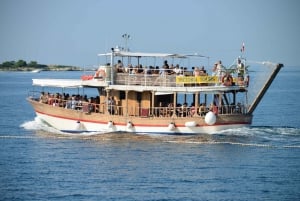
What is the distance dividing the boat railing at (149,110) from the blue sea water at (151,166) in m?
1.42

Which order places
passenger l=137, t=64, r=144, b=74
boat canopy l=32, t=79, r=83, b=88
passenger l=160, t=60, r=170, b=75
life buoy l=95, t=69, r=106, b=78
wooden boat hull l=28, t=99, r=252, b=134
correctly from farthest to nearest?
boat canopy l=32, t=79, r=83, b=88, life buoy l=95, t=69, r=106, b=78, passenger l=137, t=64, r=144, b=74, passenger l=160, t=60, r=170, b=75, wooden boat hull l=28, t=99, r=252, b=134

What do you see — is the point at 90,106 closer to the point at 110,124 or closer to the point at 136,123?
the point at 110,124

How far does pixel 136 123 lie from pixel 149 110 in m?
1.20

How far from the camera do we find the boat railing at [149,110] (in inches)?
1820

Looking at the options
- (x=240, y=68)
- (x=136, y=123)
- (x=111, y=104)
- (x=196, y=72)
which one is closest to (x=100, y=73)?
(x=111, y=104)

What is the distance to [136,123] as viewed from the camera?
153ft

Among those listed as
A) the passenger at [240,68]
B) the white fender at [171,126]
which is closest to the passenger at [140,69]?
the white fender at [171,126]

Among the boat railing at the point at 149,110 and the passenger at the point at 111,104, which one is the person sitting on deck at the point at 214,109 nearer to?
the boat railing at the point at 149,110

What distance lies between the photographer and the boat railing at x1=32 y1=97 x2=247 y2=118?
46219 mm

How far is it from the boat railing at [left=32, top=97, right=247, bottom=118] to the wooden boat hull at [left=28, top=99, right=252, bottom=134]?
51 cm

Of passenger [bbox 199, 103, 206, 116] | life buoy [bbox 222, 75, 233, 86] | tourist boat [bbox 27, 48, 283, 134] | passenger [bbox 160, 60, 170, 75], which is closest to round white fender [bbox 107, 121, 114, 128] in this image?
tourist boat [bbox 27, 48, 283, 134]

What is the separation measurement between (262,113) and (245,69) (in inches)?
955

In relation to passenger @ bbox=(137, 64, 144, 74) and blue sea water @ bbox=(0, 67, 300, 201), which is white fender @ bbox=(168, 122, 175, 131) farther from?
passenger @ bbox=(137, 64, 144, 74)

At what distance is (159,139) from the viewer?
1777 inches
